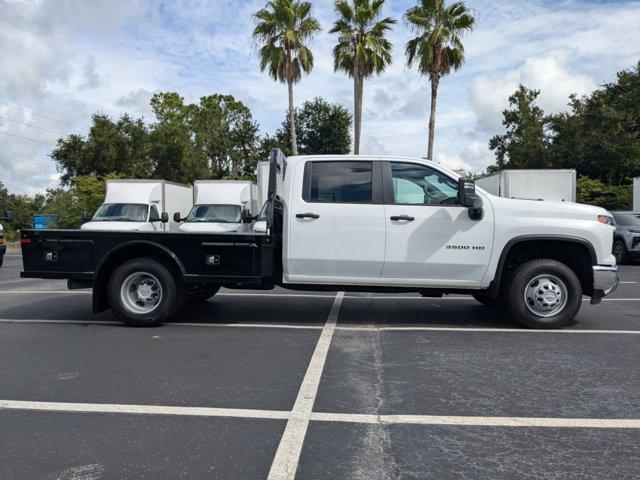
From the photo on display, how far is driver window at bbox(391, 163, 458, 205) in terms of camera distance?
22.8 feet

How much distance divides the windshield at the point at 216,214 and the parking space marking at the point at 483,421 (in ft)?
41.4

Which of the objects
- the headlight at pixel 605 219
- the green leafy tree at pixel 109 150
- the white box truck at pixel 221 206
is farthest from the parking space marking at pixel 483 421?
the green leafy tree at pixel 109 150

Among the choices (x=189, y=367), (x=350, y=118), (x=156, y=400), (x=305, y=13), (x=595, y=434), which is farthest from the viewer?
(x=350, y=118)

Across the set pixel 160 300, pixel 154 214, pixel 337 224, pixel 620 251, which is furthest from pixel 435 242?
pixel 154 214

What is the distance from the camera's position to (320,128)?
143 feet

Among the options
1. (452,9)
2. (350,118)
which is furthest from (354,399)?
(350,118)

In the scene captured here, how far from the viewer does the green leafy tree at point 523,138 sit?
122 ft

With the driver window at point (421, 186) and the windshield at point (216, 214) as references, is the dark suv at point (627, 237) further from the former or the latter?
the driver window at point (421, 186)

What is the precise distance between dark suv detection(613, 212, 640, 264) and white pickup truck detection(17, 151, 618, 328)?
1118 centimetres

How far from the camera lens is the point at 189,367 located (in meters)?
5.38

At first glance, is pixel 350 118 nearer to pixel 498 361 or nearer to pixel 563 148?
pixel 563 148

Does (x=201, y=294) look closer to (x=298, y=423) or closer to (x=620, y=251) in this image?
(x=298, y=423)

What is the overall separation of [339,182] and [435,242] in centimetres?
138

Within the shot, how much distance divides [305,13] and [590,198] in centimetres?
1730
